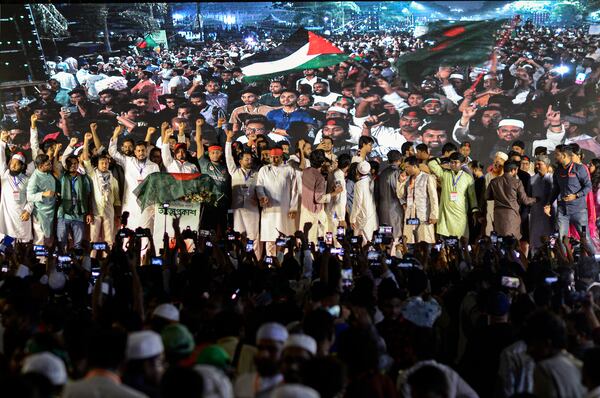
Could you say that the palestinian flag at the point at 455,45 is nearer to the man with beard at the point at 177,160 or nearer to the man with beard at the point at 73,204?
the man with beard at the point at 177,160

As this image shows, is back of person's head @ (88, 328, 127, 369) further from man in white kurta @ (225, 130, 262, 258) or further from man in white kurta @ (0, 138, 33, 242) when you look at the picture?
man in white kurta @ (0, 138, 33, 242)

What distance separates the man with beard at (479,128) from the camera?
722 inches

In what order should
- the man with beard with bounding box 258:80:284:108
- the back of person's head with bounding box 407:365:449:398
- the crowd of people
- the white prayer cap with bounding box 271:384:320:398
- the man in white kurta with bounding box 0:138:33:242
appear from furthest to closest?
1. the man with beard with bounding box 258:80:284:108
2. the man in white kurta with bounding box 0:138:33:242
3. the crowd of people
4. the back of person's head with bounding box 407:365:449:398
5. the white prayer cap with bounding box 271:384:320:398

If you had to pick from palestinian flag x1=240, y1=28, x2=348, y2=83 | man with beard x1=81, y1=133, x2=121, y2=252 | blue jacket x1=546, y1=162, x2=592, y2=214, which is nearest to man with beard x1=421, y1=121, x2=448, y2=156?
palestinian flag x1=240, y1=28, x2=348, y2=83

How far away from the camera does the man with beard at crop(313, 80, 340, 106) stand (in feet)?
59.7

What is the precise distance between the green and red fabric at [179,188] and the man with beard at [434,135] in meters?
5.14

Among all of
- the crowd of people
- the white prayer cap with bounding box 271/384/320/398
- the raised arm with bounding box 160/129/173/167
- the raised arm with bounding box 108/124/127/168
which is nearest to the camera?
the white prayer cap with bounding box 271/384/320/398

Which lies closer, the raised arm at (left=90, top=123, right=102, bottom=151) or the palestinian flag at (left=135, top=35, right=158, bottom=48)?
the raised arm at (left=90, top=123, right=102, bottom=151)

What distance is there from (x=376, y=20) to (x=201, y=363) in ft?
43.8

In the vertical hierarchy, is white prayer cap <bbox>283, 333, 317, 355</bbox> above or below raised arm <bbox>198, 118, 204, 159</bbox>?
above

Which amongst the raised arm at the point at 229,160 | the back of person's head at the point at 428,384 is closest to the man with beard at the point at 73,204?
the raised arm at the point at 229,160

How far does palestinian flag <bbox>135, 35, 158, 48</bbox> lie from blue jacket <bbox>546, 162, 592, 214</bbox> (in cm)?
631

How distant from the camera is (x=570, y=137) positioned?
18.4m

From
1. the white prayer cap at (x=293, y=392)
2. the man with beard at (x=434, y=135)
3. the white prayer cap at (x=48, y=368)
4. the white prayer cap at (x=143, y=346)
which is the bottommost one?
the man with beard at (x=434, y=135)
